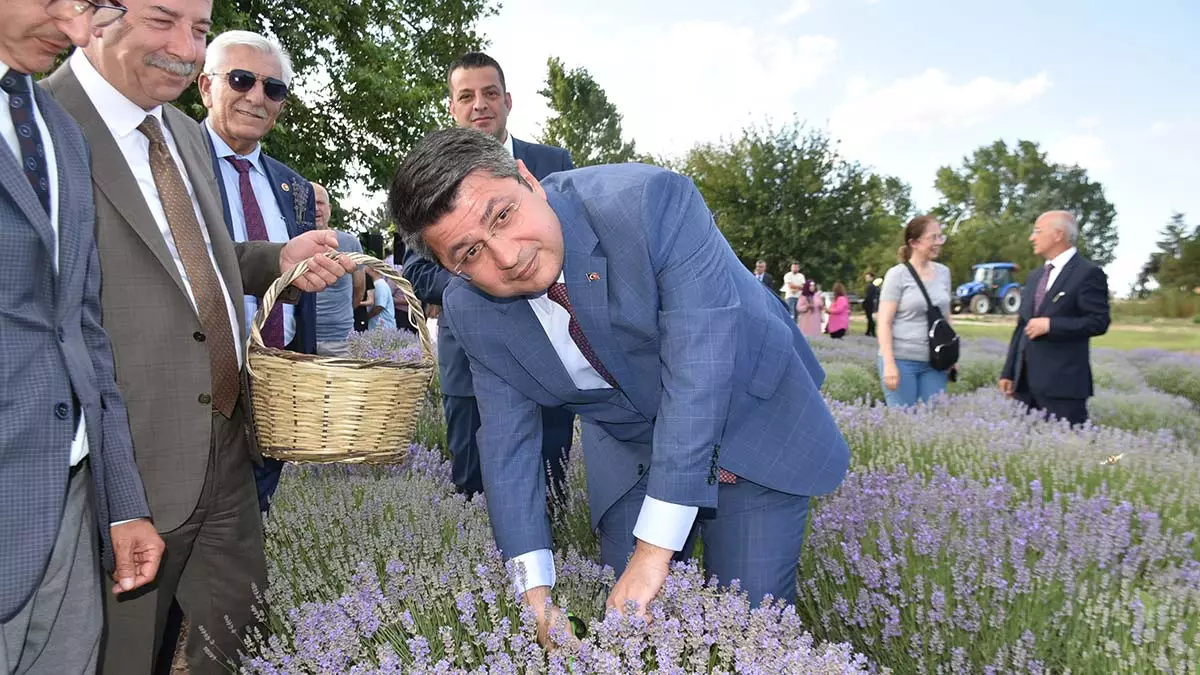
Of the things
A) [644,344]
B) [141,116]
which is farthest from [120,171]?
[644,344]

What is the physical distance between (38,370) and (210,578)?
3.28ft

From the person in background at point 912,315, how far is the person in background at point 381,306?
5627mm

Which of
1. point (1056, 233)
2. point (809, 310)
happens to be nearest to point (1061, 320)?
point (1056, 233)

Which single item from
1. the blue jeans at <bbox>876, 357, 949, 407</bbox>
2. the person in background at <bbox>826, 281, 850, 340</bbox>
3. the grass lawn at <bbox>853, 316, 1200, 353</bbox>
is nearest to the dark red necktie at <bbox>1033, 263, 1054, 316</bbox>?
the blue jeans at <bbox>876, 357, 949, 407</bbox>

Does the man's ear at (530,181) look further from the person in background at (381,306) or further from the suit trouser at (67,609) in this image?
the person in background at (381,306)

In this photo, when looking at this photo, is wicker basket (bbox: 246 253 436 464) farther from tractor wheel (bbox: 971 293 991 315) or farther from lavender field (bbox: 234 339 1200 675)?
tractor wheel (bbox: 971 293 991 315)

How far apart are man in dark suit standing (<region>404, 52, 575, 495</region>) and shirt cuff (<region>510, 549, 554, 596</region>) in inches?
74.3

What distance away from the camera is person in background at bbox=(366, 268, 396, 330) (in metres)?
9.58

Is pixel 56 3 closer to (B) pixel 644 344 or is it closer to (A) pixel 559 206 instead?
(A) pixel 559 206

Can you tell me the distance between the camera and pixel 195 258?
2.17 m

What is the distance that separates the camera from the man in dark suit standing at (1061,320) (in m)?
5.32

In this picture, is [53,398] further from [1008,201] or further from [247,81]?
[1008,201]

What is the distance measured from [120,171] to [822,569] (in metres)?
2.35

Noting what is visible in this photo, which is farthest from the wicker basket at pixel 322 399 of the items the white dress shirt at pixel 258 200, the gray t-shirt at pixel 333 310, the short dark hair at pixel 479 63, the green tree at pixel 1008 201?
the green tree at pixel 1008 201
